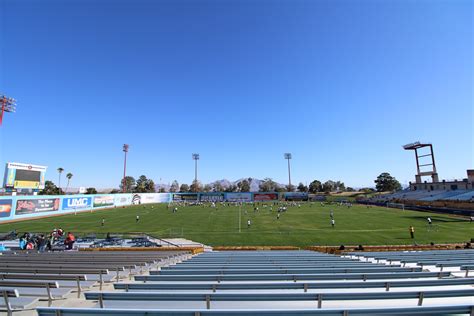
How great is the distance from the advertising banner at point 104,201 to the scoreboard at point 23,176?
47.9ft

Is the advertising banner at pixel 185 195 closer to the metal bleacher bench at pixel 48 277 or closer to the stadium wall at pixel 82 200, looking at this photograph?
the stadium wall at pixel 82 200

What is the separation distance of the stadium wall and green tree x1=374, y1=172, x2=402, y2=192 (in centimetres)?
7074

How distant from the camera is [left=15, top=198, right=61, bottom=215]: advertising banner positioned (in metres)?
48.5

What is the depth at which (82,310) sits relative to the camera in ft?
9.95

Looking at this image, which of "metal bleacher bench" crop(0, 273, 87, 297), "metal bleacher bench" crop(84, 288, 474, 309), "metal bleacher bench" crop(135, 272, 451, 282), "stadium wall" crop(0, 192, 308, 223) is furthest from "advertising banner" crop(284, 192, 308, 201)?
"metal bleacher bench" crop(84, 288, 474, 309)

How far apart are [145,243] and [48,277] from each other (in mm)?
18677

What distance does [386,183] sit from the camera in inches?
6004

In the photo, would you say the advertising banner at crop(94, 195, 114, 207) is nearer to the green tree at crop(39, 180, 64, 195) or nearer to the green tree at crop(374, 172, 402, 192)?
the green tree at crop(39, 180, 64, 195)

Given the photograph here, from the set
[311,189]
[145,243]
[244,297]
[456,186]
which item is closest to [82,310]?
[244,297]

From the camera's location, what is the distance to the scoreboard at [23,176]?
52.7 metres

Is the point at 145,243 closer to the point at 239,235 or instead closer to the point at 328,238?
the point at 239,235

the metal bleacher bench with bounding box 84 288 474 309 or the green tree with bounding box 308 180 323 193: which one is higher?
the green tree with bounding box 308 180 323 193

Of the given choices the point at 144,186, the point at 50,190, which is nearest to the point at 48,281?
the point at 50,190

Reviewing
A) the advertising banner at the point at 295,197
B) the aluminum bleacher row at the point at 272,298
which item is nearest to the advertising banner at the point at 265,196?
the advertising banner at the point at 295,197
